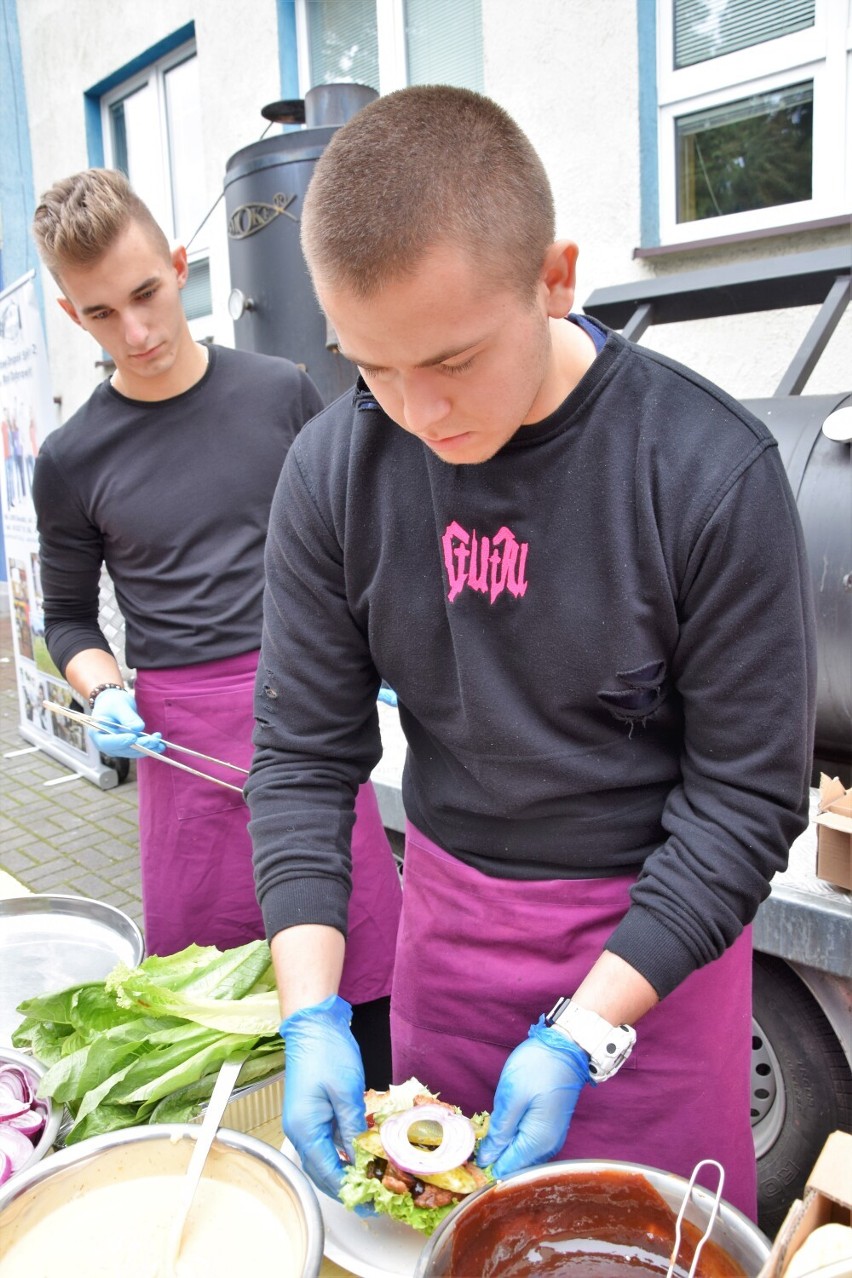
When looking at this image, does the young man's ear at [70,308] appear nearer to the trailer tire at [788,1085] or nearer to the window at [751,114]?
the trailer tire at [788,1085]

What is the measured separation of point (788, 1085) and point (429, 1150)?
153cm

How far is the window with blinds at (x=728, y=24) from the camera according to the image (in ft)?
14.0

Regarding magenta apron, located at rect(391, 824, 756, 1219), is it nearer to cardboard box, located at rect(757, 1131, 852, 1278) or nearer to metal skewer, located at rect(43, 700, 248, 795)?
cardboard box, located at rect(757, 1131, 852, 1278)

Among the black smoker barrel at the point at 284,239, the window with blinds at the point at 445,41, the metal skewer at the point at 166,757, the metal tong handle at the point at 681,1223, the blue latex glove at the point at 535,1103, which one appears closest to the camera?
the metal tong handle at the point at 681,1223

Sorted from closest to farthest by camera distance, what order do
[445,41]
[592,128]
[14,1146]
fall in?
[14,1146] < [592,128] < [445,41]

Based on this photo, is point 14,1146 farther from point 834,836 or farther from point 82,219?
point 82,219

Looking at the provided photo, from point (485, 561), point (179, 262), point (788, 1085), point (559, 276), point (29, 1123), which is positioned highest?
point (179, 262)

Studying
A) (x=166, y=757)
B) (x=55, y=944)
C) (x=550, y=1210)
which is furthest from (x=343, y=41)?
(x=550, y=1210)

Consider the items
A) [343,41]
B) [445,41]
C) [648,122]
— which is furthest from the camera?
[343,41]

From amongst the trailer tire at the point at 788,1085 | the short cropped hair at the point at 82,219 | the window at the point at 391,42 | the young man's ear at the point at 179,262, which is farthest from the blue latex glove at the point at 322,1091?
the window at the point at 391,42

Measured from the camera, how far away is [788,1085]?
2361mm

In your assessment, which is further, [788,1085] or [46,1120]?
[788,1085]

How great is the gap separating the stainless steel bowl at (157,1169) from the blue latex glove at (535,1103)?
0.22 meters

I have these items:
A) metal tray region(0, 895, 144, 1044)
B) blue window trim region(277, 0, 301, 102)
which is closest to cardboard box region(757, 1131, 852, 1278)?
metal tray region(0, 895, 144, 1044)
